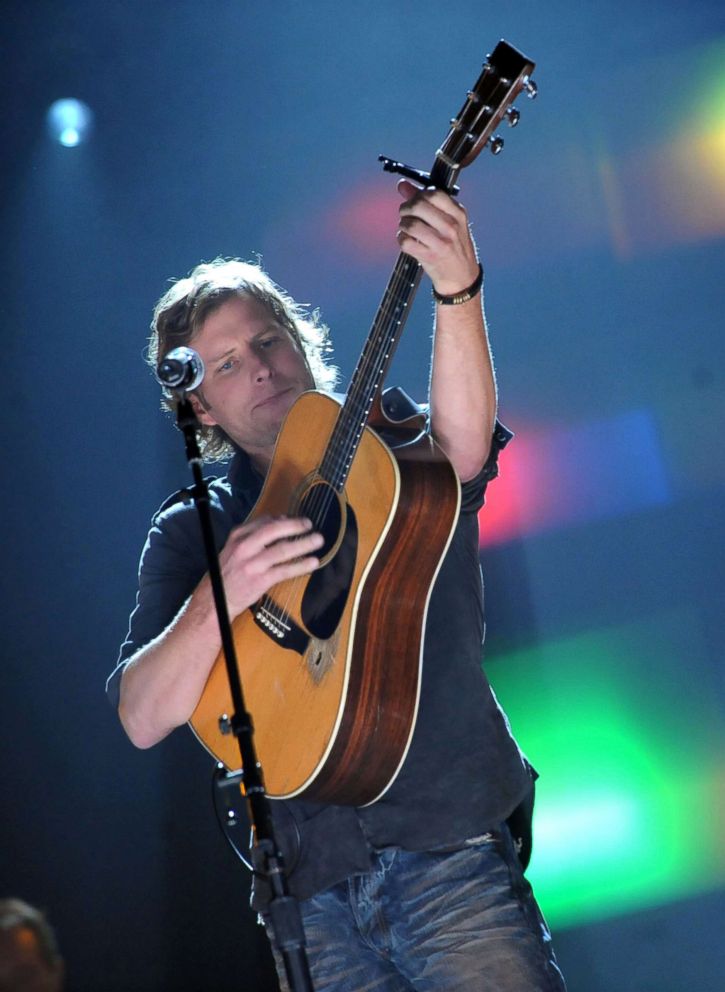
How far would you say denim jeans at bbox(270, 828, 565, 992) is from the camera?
2.02 m

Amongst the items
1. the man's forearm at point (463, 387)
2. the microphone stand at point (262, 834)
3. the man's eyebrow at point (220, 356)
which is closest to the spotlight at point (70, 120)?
the man's eyebrow at point (220, 356)

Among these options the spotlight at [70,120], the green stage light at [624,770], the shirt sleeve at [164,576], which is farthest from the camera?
the spotlight at [70,120]

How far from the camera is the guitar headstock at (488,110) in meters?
2.09

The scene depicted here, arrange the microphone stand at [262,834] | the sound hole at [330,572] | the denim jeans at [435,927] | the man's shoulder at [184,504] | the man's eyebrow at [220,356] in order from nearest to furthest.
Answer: the microphone stand at [262,834], the denim jeans at [435,927], the sound hole at [330,572], the man's shoulder at [184,504], the man's eyebrow at [220,356]

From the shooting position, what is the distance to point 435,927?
Answer: 2.10m

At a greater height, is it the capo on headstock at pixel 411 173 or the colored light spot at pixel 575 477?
the capo on headstock at pixel 411 173

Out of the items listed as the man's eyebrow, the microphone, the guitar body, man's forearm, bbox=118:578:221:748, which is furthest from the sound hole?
the man's eyebrow

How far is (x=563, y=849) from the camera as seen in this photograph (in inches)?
142

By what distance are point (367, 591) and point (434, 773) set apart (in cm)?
43

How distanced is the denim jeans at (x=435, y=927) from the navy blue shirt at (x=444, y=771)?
47 millimetres

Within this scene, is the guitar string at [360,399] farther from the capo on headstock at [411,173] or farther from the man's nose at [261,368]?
the man's nose at [261,368]

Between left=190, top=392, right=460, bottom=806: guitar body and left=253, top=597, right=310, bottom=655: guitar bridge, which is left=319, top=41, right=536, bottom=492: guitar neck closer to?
left=190, top=392, right=460, bottom=806: guitar body

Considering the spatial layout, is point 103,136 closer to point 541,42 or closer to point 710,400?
point 541,42

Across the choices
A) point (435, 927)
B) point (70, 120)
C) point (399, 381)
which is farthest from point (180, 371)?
point (70, 120)
